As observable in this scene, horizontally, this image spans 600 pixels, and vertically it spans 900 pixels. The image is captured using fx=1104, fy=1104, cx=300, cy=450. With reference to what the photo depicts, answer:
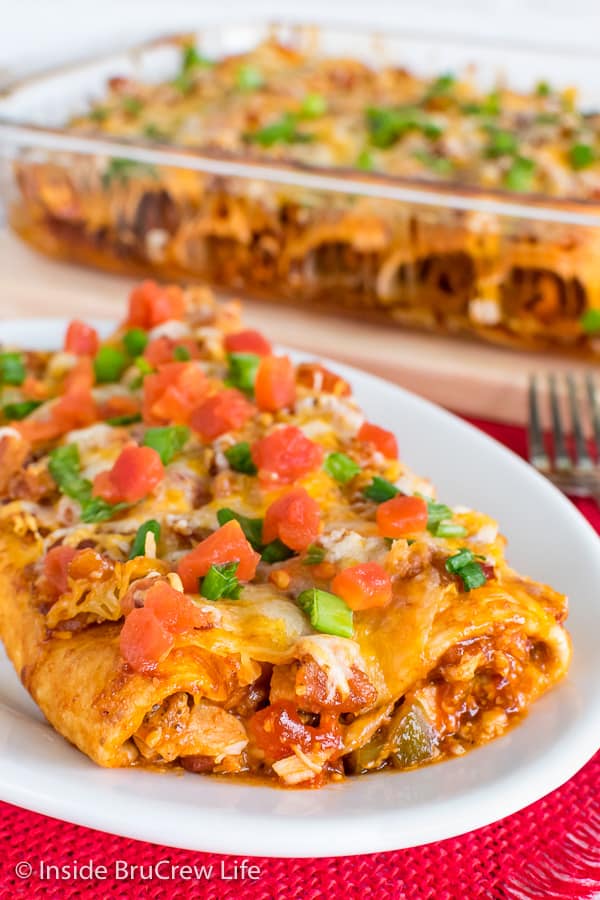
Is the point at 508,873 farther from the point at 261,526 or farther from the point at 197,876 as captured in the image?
the point at 261,526

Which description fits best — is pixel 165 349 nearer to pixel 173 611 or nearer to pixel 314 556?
pixel 314 556

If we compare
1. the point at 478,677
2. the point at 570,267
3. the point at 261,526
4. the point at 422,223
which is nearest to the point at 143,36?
the point at 422,223

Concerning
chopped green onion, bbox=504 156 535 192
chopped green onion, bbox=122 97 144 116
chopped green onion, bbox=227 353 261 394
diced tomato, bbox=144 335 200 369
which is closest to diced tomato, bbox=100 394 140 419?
diced tomato, bbox=144 335 200 369

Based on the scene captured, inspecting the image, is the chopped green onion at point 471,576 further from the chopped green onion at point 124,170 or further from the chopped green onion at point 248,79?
the chopped green onion at point 248,79

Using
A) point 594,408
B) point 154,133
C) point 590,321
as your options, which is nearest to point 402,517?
point 594,408

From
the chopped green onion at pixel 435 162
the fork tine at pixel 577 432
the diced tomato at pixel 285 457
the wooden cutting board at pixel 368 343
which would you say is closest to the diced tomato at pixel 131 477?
the diced tomato at pixel 285 457

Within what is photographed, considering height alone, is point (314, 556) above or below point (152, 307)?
below

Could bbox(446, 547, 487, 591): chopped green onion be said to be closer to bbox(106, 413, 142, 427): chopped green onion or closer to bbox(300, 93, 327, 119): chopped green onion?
bbox(106, 413, 142, 427): chopped green onion
